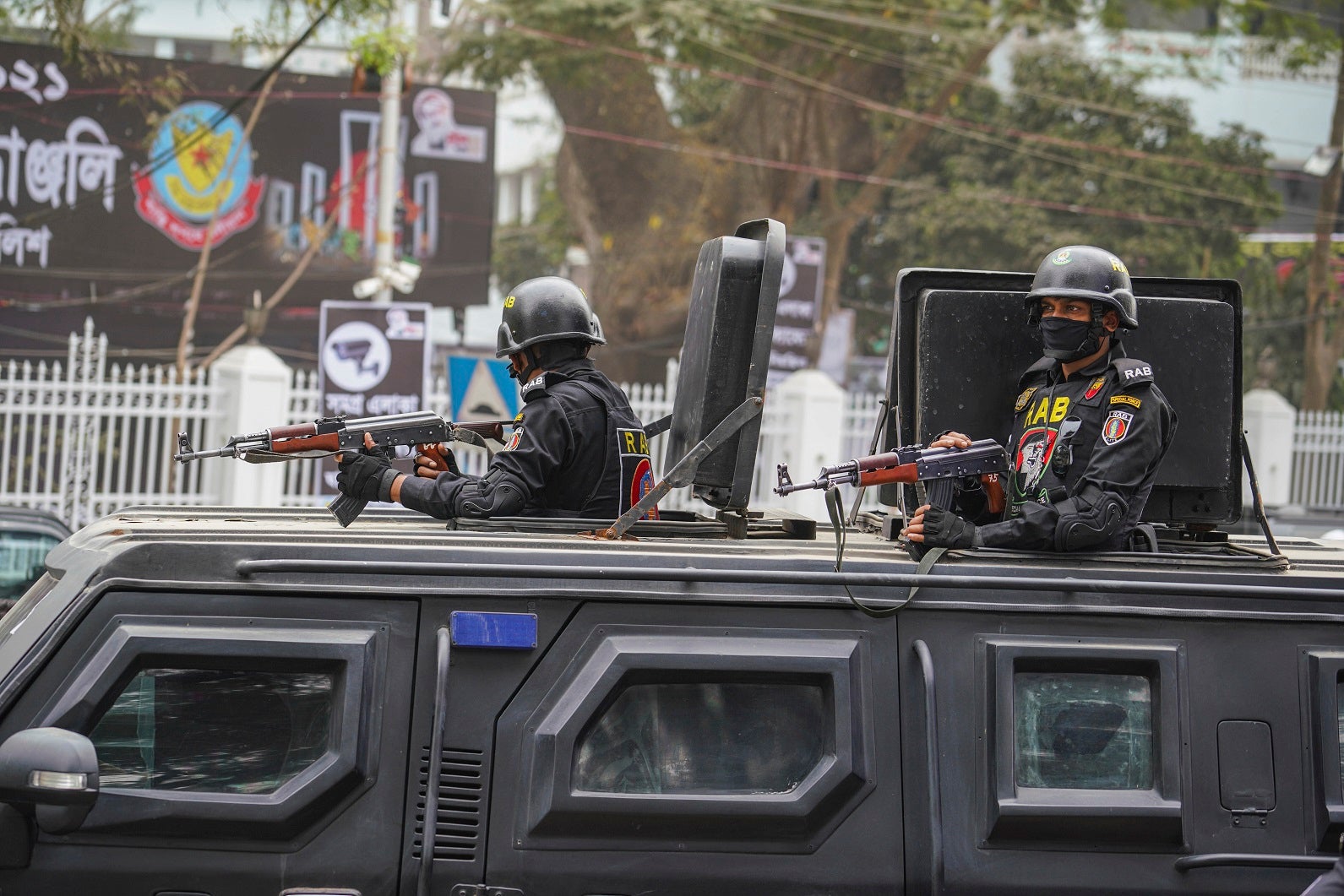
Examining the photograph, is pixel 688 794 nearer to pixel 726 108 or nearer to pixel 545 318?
pixel 545 318

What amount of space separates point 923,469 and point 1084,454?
1.44ft

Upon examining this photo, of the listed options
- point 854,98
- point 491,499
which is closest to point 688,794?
point 491,499

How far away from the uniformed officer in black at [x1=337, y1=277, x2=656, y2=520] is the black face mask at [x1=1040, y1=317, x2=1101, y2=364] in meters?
1.12

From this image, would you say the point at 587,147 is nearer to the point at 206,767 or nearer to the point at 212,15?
the point at 212,15

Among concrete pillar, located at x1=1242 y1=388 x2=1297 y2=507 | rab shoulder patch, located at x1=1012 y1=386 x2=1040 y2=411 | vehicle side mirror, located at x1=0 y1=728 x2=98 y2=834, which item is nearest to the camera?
vehicle side mirror, located at x1=0 y1=728 x2=98 y2=834

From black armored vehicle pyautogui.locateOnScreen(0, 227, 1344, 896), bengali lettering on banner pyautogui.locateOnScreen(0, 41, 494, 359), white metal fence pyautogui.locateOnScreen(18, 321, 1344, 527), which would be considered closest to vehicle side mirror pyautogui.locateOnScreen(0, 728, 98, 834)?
black armored vehicle pyautogui.locateOnScreen(0, 227, 1344, 896)

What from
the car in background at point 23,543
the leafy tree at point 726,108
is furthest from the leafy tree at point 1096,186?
the car in background at point 23,543

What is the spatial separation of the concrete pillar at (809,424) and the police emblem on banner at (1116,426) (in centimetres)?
1078

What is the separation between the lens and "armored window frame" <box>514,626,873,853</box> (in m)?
2.71

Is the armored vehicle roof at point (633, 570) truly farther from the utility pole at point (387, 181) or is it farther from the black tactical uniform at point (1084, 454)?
the utility pole at point (387, 181)

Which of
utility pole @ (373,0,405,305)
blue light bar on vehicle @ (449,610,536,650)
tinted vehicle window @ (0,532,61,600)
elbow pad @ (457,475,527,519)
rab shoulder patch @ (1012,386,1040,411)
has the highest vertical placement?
utility pole @ (373,0,405,305)

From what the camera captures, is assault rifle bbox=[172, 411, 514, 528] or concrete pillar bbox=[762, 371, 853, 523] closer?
assault rifle bbox=[172, 411, 514, 528]

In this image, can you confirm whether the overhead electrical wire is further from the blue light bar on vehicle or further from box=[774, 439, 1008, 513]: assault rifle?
the blue light bar on vehicle

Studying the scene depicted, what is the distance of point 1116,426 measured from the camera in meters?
3.45
